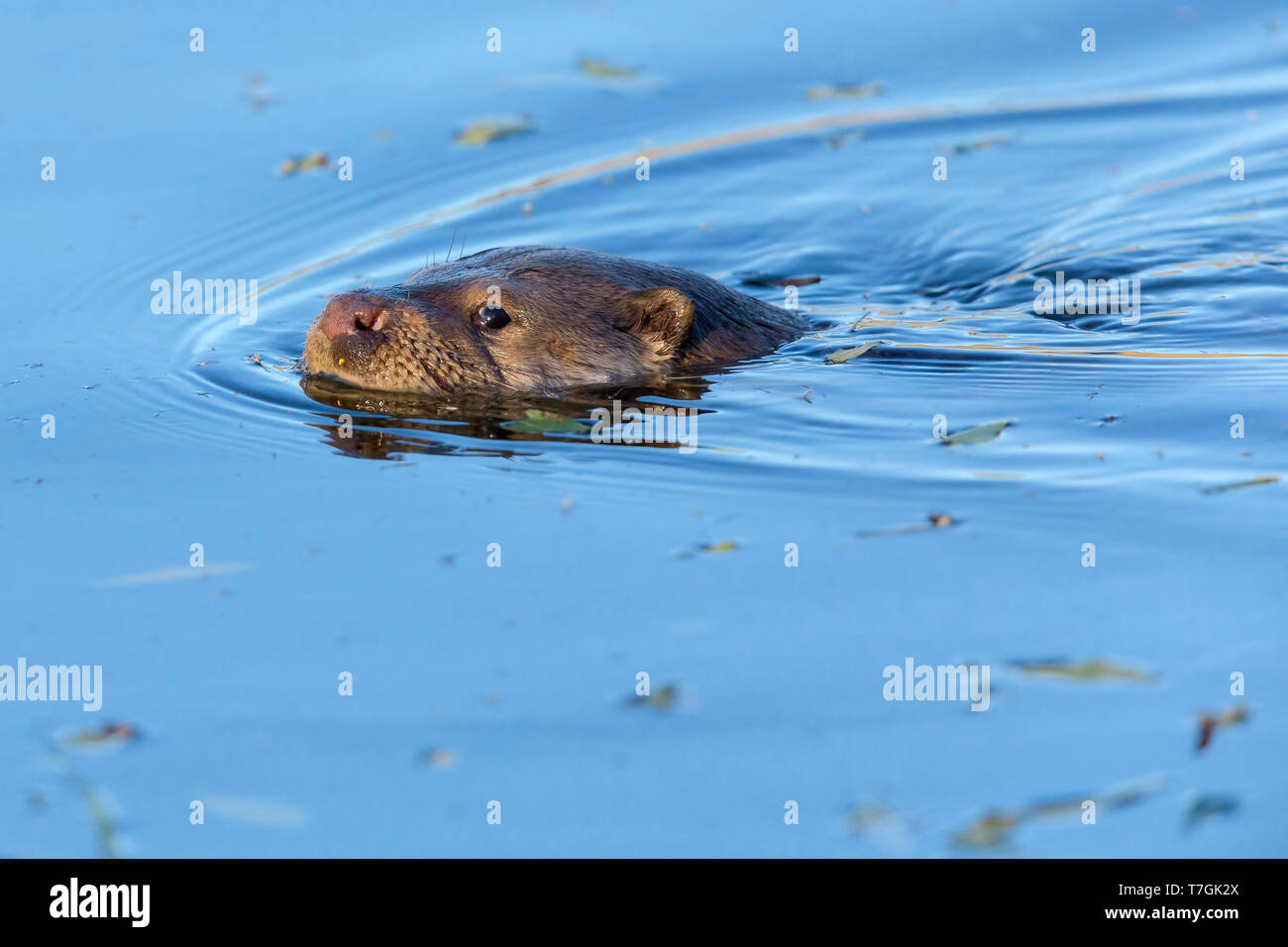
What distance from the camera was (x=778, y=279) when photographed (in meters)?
11.9

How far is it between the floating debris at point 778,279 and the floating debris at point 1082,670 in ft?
21.3

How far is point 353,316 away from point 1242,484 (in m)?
4.67

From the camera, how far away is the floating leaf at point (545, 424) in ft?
26.5

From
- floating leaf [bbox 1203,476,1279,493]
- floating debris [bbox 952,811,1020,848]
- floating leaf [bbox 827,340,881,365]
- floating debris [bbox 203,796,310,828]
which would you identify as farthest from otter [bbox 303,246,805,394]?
floating debris [bbox 952,811,1020,848]

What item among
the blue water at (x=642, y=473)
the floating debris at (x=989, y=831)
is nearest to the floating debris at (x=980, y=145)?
the blue water at (x=642, y=473)

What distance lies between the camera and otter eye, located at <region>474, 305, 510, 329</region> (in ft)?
28.6

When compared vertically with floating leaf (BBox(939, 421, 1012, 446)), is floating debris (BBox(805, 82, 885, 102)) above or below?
above

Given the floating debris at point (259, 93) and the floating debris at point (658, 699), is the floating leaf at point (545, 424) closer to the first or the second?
the floating debris at point (658, 699)

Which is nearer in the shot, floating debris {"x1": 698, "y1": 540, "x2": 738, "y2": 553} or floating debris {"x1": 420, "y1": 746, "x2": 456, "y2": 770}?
floating debris {"x1": 420, "y1": 746, "x2": 456, "y2": 770}

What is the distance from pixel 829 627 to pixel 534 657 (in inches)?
45.6

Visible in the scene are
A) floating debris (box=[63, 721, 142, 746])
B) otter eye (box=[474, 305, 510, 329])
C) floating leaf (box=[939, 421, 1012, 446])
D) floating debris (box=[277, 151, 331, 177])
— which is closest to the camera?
floating debris (box=[63, 721, 142, 746])

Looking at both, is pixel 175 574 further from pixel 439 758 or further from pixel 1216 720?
pixel 1216 720

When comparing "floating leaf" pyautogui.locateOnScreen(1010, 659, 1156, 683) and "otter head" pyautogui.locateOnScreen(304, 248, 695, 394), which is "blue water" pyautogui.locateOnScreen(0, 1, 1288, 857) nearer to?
"floating leaf" pyautogui.locateOnScreen(1010, 659, 1156, 683)

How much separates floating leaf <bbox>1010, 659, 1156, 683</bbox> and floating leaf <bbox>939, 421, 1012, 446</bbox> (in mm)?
2365
